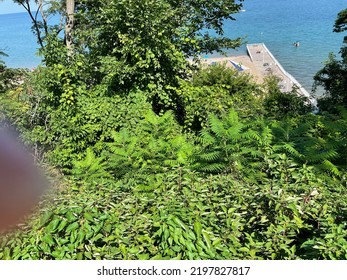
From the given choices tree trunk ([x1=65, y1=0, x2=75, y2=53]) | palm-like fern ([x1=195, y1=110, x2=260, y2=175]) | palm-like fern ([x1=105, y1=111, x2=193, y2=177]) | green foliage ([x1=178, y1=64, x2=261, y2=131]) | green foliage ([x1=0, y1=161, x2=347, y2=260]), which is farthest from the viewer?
tree trunk ([x1=65, y1=0, x2=75, y2=53])

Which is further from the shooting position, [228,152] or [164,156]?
[164,156]

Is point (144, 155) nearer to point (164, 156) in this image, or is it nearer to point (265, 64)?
point (164, 156)

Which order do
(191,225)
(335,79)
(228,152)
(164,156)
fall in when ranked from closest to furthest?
1. (191,225)
2. (228,152)
3. (164,156)
4. (335,79)

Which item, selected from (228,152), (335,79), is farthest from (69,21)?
(335,79)

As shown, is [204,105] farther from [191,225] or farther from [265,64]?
[265,64]

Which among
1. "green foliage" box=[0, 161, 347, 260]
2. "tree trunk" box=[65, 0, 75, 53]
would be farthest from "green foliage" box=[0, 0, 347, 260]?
"tree trunk" box=[65, 0, 75, 53]

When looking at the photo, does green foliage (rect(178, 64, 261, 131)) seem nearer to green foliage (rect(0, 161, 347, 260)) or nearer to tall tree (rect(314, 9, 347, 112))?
tall tree (rect(314, 9, 347, 112))

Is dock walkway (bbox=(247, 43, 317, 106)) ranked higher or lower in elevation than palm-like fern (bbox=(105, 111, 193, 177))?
higher

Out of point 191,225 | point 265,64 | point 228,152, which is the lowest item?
point 191,225

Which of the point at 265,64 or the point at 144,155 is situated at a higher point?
the point at 265,64

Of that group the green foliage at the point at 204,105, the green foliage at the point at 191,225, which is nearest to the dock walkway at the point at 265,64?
the green foliage at the point at 204,105

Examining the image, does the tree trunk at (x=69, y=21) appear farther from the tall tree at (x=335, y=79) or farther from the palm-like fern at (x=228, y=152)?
the tall tree at (x=335, y=79)

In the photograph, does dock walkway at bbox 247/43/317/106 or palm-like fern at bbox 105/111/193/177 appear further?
dock walkway at bbox 247/43/317/106

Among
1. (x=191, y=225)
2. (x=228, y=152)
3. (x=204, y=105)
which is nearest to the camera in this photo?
(x=191, y=225)
